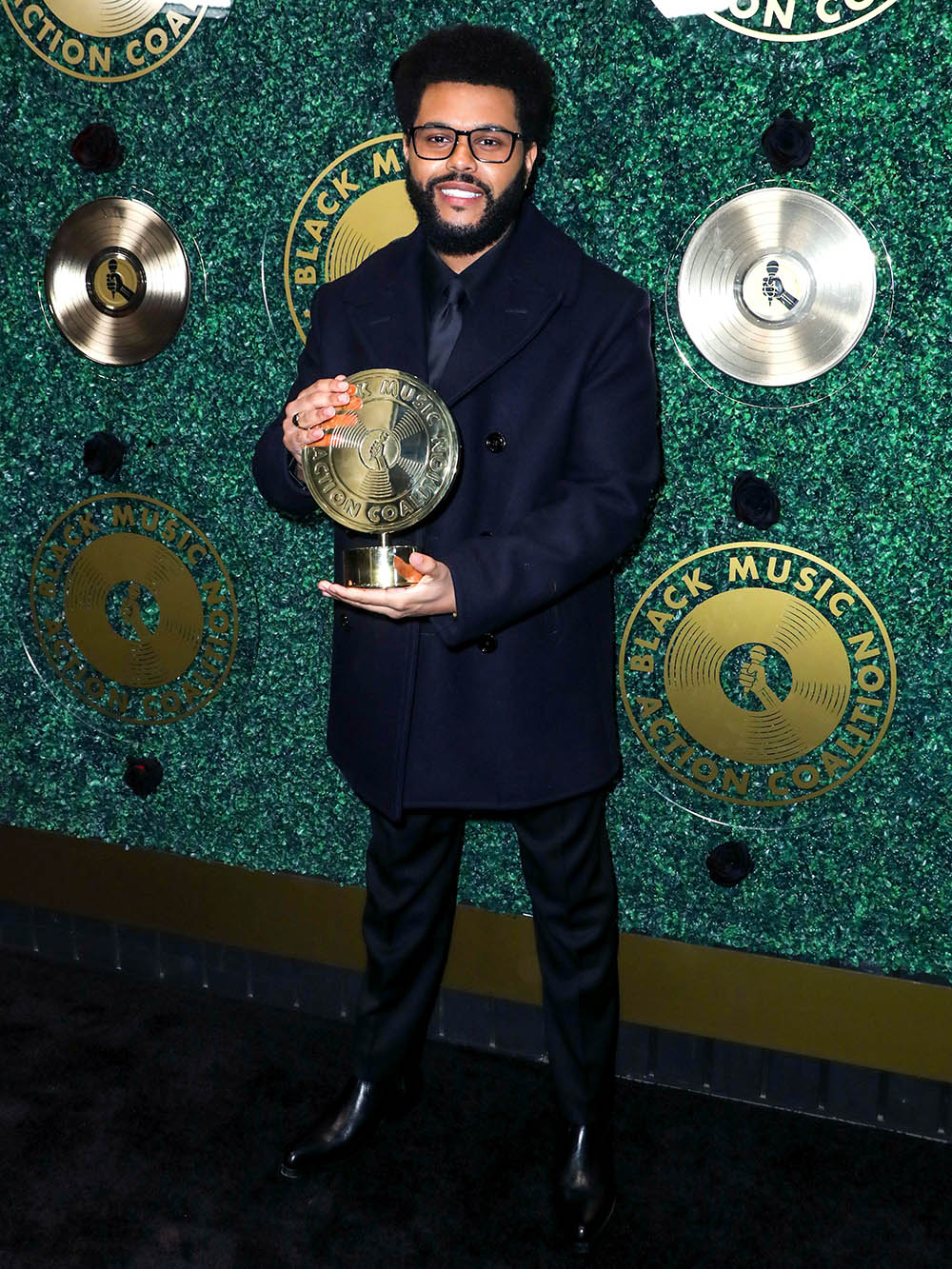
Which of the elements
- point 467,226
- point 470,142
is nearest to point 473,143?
point 470,142

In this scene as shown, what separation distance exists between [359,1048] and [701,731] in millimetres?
804

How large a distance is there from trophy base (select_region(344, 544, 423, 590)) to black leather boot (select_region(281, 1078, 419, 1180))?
37.7 inches

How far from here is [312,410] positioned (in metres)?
1.62

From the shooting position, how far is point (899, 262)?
1.89 m

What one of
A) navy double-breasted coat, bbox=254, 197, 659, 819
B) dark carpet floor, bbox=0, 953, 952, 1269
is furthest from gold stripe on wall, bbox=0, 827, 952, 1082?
navy double-breasted coat, bbox=254, 197, 659, 819

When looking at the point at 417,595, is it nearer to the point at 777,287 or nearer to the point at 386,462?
the point at 386,462

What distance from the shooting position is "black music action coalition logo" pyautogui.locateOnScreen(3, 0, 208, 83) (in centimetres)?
216

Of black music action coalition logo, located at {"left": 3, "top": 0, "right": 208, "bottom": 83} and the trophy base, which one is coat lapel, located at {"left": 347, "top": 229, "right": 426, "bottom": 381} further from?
black music action coalition logo, located at {"left": 3, "top": 0, "right": 208, "bottom": 83}

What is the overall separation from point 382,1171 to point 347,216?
164 centimetres

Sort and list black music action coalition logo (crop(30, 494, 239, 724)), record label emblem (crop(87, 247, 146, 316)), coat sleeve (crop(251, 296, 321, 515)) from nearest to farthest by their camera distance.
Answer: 1. coat sleeve (crop(251, 296, 321, 515))
2. record label emblem (crop(87, 247, 146, 316))
3. black music action coalition logo (crop(30, 494, 239, 724))

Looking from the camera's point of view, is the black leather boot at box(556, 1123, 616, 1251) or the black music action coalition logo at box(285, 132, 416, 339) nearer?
the black leather boot at box(556, 1123, 616, 1251)

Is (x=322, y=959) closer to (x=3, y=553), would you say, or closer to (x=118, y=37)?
(x=3, y=553)

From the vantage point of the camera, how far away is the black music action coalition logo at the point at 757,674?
2.06 metres

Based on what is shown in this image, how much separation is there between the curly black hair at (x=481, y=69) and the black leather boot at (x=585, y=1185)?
1537mm
